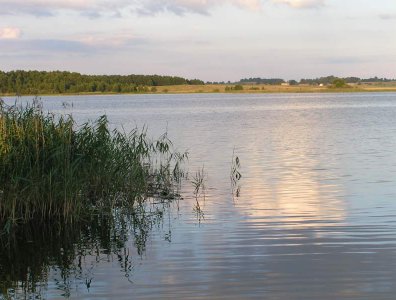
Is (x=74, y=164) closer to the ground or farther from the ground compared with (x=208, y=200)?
farther from the ground

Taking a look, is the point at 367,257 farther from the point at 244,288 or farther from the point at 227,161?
the point at 227,161

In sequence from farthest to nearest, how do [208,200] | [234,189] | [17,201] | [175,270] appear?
[234,189]
[208,200]
[17,201]
[175,270]

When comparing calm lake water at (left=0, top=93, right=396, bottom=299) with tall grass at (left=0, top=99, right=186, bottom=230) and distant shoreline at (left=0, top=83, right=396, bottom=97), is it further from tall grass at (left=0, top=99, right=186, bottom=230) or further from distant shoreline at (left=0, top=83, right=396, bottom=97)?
distant shoreline at (left=0, top=83, right=396, bottom=97)

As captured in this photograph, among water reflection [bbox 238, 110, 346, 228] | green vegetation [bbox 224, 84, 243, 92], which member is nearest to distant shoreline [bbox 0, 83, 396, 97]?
green vegetation [bbox 224, 84, 243, 92]

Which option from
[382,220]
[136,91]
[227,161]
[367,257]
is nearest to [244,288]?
[367,257]

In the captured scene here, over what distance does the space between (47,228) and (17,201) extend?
695 millimetres

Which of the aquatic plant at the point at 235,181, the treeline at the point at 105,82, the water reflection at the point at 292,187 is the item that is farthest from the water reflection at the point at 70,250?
the treeline at the point at 105,82

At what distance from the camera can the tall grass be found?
34.1 ft

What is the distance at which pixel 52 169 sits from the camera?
416 inches

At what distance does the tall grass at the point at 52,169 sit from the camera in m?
10.4

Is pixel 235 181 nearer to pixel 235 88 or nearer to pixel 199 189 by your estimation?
pixel 199 189

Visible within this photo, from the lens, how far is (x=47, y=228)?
10516 mm

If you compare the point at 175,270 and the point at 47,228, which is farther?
the point at 47,228

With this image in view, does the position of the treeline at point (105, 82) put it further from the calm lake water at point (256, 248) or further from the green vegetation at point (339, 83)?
the calm lake water at point (256, 248)
